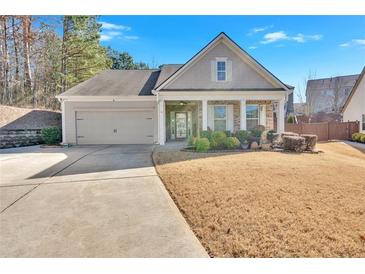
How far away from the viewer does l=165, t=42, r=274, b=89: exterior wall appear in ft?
46.9

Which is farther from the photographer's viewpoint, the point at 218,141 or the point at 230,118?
the point at 230,118

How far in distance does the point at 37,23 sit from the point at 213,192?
75.8ft

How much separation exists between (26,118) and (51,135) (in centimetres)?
290

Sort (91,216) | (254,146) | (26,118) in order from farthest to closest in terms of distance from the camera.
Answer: (26,118), (254,146), (91,216)

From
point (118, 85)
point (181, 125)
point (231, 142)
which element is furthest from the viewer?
point (181, 125)

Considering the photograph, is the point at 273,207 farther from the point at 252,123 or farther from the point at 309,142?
the point at 252,123

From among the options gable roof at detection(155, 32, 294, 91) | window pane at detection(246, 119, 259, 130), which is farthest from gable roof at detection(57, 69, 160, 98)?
window pane at detection(246, 119, 259, 130)

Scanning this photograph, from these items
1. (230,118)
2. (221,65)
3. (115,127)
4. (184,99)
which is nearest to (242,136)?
(230,118)

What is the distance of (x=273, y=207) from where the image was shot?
451 centimetres

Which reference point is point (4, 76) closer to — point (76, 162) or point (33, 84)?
point (33, 84)

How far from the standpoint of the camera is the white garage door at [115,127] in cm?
1525

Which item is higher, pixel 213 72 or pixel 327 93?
pixel 327 93

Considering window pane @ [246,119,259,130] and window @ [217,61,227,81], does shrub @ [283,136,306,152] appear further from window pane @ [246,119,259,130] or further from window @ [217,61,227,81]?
window @ [217,61,227,81]

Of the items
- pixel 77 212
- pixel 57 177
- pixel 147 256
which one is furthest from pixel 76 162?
pixel 147 256
